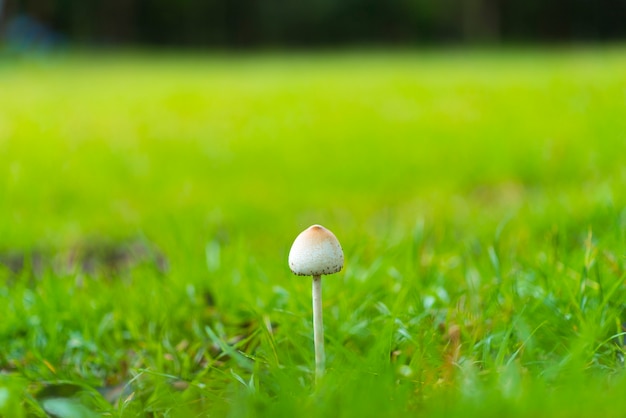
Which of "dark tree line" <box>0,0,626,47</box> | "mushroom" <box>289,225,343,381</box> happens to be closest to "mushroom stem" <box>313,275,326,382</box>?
"mushroom" <box>289,225,343,381</box>

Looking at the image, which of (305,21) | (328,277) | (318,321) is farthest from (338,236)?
(305,21)

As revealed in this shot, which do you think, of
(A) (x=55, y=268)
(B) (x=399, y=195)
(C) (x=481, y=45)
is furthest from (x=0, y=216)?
(C) (x=481, y=45)

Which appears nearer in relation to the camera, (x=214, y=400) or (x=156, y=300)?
(x=214, y=400)

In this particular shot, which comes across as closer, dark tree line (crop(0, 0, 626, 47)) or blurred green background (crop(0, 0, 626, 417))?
blurred green background (crop(0, 0, 626, 417))

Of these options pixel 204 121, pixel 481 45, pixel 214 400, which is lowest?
pixel 481 45

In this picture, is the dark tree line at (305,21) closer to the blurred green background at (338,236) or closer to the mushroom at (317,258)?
the blurred green background at (338,236)

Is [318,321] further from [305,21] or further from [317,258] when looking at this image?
[305,21]

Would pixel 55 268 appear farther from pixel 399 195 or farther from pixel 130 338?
pixel 399 195

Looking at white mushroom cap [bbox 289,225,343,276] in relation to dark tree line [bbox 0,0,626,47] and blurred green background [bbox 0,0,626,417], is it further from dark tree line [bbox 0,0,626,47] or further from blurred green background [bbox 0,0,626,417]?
dark tree line [bbox 0,0,626,47]
